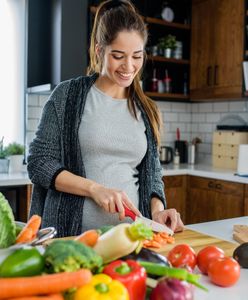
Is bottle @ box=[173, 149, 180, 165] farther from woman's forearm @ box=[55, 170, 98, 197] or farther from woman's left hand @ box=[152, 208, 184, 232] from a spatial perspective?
woman's forearm @ box=[55, 170, 98, 197]

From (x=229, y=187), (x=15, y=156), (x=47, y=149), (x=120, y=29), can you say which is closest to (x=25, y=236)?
(x=47, y=149)

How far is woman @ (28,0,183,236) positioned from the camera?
1438 millimetres

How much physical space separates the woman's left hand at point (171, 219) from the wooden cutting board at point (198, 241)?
0.11ft

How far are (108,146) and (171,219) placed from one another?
0.34 meters

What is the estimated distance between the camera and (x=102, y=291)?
0.67m

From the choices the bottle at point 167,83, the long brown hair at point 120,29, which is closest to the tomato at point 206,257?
the long brown hair at point 120,29

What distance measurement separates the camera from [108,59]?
146 centimetres

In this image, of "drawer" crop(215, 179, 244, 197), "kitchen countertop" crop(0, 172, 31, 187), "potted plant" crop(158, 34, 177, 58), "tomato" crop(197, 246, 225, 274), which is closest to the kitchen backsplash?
"potted plant" crop(158, 34, 177, 58)

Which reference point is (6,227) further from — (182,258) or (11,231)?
(182,258)

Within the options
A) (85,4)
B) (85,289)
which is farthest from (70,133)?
(85,4)

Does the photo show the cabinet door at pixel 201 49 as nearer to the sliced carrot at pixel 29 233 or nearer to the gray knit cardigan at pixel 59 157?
the gray knit cardigan at pixel 59 157

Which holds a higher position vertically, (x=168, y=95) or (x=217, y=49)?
(x=217, y=49)

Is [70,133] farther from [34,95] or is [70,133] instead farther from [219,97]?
[219,97]

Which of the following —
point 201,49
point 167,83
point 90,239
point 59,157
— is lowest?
point 90,239
